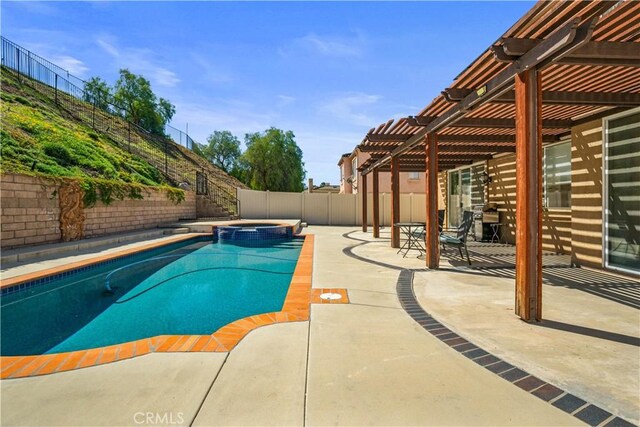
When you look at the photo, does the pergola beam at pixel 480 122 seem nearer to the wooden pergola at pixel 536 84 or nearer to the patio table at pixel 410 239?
the wooden pergola at pixel 536 84

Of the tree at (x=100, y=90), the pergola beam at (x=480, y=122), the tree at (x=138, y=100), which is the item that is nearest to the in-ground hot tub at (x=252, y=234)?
the pergola beam at (x=480, y=122)

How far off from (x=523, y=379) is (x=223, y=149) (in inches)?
1524

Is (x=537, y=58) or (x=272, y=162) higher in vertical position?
(x=272, y=162)

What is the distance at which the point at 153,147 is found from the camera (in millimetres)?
21344

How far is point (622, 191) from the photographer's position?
16.6ft

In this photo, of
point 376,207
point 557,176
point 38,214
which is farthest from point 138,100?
point 557,176

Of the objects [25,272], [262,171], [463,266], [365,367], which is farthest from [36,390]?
[262,171]

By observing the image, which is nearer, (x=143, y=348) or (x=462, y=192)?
(x=143, y=348)

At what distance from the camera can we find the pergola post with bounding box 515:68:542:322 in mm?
3023

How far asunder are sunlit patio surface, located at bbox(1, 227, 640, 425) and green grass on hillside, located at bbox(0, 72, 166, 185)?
7689mm

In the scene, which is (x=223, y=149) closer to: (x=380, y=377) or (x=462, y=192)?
(x=462, y=192)

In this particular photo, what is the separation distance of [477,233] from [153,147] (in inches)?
807

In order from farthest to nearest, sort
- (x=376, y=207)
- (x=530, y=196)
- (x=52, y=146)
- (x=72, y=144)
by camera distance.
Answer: (x=72, y=144) → (x=376, y=207) → (x=52, y=146) → (x=530, y=196)

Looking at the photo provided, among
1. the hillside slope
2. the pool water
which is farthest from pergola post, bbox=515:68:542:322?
the hillside slope
